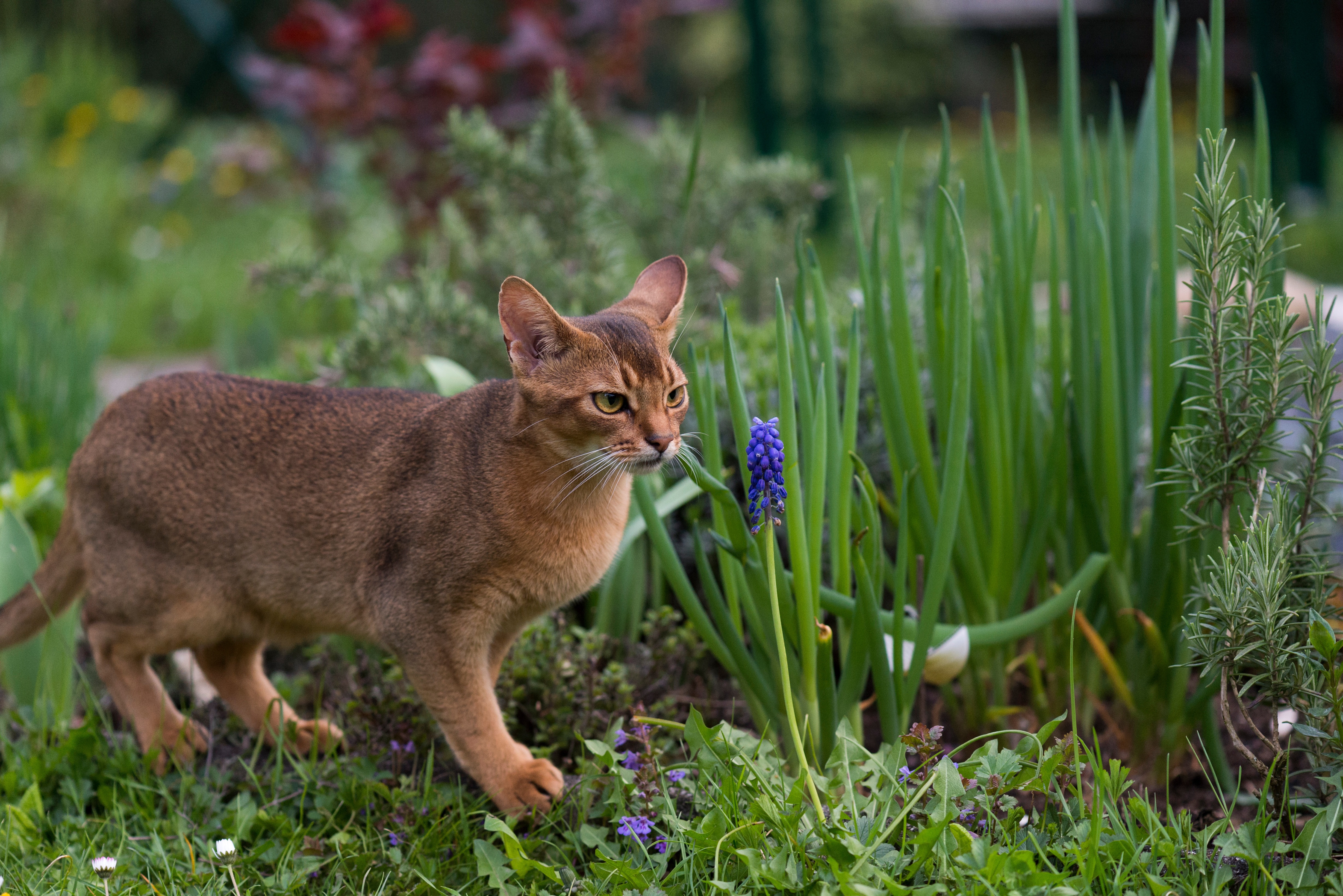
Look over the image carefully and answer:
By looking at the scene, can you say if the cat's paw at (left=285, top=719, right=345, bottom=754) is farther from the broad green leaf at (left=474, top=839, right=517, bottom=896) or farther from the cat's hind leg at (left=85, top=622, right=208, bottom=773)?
the broad green leaf at (left=474, top=839, right=517, bottom=896)

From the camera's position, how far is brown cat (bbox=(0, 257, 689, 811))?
1988mm

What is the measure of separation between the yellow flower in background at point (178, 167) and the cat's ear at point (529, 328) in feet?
23.3

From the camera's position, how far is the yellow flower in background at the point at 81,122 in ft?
25.5

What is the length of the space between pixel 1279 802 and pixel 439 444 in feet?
5.23

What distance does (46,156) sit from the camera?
7664 millimetres

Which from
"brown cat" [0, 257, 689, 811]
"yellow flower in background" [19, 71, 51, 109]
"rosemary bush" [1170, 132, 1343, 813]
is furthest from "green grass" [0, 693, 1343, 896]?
"yellow flower in background" [19, 71, 51, 109]

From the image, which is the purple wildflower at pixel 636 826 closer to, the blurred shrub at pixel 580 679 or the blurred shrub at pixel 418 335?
the blurred shrub at pixel 580 679

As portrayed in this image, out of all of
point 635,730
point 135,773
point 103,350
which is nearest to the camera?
point 635,730

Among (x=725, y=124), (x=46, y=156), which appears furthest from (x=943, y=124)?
(x=725, y=124)

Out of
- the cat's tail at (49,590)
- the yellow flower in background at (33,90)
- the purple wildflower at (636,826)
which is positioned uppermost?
the yellow flower in background at (33,90)

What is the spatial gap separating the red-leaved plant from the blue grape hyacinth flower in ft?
12.1

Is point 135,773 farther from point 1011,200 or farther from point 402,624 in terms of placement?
point 1011,200

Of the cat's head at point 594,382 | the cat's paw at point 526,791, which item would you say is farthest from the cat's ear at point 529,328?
the cat's paw at point 526,791

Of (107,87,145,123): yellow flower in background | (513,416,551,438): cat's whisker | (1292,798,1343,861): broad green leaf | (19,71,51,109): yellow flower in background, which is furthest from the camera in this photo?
(107,87,145,123): yellow flower in background
